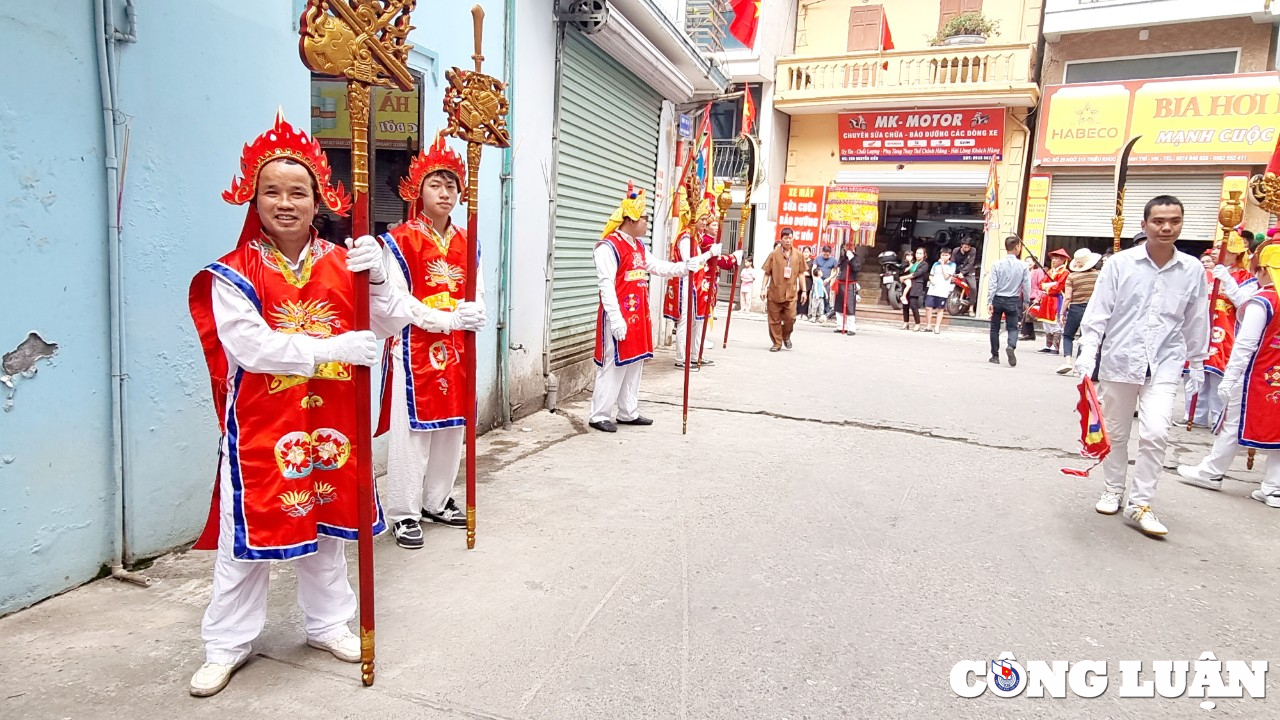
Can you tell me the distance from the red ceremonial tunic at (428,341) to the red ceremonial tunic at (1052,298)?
37.9ft

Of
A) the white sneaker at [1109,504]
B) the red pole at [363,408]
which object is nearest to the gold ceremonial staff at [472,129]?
the red pole at [363,408]

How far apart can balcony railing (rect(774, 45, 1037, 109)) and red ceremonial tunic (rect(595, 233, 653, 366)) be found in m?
14.6

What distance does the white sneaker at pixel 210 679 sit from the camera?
96.6 inches

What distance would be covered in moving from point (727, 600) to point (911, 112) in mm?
18396

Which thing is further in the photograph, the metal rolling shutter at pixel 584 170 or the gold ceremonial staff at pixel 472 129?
the metal rolling shutter at pixel 584 170

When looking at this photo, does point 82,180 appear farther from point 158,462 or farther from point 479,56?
point 479,56

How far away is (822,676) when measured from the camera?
2766 mm

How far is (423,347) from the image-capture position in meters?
3.76

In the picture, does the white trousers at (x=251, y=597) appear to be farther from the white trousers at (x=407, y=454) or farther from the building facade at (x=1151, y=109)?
the building facade at (x=1151, y=109)

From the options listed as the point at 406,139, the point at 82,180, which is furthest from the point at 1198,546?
the point at 82,180

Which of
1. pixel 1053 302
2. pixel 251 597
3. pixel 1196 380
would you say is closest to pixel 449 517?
pixel 251 597

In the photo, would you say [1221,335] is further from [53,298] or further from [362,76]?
[53,298]

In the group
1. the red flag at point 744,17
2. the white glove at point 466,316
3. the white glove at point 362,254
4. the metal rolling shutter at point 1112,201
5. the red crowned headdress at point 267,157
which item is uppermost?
the red flag at point 744,17

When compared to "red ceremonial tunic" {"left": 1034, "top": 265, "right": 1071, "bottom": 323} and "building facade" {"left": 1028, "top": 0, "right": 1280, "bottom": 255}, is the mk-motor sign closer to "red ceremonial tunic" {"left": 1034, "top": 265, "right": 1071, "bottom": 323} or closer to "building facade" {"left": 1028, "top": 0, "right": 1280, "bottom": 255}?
"building facade" {"left": 1028, "top": 0, "right": 1280, "bottom": 255}
